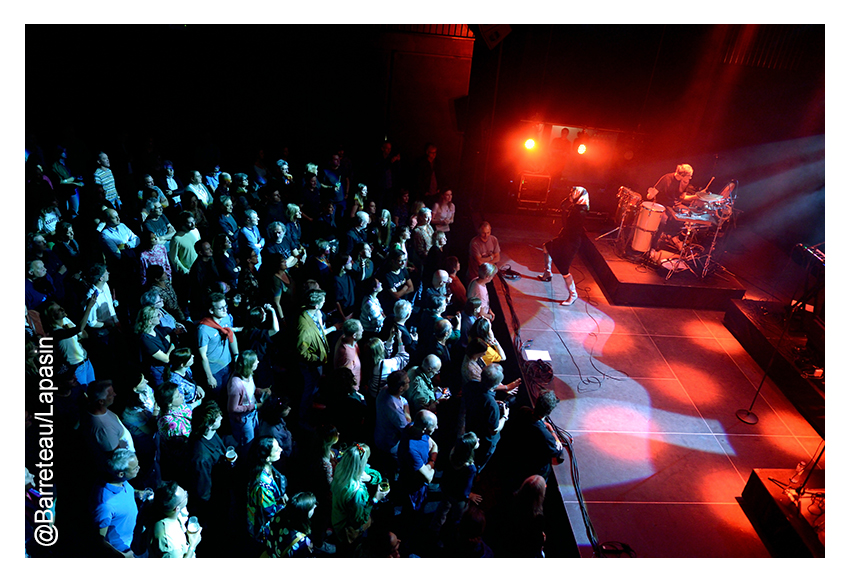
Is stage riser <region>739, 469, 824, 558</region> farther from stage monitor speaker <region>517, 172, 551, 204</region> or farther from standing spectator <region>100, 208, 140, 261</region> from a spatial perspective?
stage monitor speaker <region>517, 172, 551, 204</region>

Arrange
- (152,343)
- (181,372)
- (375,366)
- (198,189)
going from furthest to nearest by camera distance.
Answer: (198,189), (375,366), (152,343), (181,372)

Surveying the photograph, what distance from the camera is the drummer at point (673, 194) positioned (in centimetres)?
833

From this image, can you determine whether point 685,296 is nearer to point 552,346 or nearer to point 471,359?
point 552,346

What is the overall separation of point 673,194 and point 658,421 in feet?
16.6

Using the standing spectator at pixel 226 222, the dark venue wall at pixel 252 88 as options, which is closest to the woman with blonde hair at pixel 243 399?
the standing spectator at pixel 226 222

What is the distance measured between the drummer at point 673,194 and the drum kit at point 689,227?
3.3 inches

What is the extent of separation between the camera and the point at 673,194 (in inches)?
350

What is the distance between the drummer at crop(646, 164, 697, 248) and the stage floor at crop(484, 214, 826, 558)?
1519 mm

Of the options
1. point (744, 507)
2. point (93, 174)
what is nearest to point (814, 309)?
point (744, 507)

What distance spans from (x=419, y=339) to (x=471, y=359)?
92cm

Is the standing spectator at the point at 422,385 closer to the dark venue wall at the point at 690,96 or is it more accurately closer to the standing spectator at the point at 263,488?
the standing spectator at the point at 263,488

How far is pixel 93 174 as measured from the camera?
6398 millimetres

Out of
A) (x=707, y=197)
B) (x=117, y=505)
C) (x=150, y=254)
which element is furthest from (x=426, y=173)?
(x=117, y=505)

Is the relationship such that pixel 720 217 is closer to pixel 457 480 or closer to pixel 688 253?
pixel 688 253
